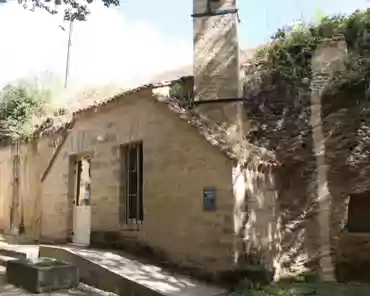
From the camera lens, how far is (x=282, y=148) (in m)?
9.30

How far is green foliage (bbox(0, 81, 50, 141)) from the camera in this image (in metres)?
14.0

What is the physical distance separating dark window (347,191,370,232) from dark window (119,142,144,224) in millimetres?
4200

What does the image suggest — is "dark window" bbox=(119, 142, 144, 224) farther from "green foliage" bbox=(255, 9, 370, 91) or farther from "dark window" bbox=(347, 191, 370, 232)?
"dark window" bbox=(347, 191, 370, 232)

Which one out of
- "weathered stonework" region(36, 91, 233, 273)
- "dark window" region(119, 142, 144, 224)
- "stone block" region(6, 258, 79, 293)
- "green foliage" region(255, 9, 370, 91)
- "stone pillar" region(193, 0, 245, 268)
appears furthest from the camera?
"green foliage" region(255, 9, 370, 91)

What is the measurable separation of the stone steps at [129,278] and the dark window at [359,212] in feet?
10.2

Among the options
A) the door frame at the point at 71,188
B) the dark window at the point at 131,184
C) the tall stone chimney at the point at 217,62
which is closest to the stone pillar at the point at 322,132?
the tall stone chimney at the point at 217,62

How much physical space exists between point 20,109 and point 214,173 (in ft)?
30.3

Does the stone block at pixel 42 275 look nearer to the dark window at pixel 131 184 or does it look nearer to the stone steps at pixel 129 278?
the stone steps at pixel 129 278

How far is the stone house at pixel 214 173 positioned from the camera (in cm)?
775

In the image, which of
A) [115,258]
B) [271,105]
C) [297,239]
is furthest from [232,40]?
[115,258]

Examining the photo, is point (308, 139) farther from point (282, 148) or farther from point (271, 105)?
point (271, 105)

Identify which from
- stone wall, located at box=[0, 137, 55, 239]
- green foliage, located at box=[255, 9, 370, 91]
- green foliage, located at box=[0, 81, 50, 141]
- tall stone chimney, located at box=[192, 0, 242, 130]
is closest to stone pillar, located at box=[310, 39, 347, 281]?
green foliage, located at box=[255, 9, 370, 91]

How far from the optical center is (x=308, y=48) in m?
10.5

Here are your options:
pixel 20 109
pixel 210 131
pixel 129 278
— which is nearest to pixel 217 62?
pixel 210 131
